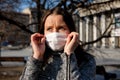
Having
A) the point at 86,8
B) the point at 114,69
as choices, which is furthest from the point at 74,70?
the point at 114,69

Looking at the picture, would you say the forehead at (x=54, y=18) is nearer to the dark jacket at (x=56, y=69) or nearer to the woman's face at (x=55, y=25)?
the woman's face at (x=55, y=25)

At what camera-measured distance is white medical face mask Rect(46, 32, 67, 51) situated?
1929 millimetres

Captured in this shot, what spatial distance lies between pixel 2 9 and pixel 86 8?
273 centimetres

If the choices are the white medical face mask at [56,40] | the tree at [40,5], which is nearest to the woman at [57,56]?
the white medical face mask at [56,40]

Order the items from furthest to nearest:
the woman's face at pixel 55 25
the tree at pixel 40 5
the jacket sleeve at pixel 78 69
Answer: the tree at pixel 40 5 < the woman's face at pixel 55 25 < the jacket sleeve at pixel 78 69

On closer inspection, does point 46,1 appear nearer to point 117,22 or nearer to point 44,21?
point 117,22

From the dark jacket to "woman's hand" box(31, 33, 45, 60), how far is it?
4cm

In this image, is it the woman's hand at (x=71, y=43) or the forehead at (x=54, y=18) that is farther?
the forehead at (x=54, y=18)

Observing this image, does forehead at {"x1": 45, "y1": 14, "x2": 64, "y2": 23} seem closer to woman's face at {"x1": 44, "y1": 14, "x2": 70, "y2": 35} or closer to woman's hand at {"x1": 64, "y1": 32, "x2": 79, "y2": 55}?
woman's face at {"x1": 44, "y1": 14, "x2": 70, "y2": 35}

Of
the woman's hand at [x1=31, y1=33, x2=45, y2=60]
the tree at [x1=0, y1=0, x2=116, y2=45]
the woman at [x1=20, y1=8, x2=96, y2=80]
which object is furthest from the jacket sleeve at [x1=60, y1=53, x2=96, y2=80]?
the tree at [x1=0, y1=0, x2=116, y2=45]

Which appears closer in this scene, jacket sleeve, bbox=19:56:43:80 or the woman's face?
jacket sleeve, bbox=19:56:43:80

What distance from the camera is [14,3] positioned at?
10672 mm

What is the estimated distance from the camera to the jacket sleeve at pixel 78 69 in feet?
6.16

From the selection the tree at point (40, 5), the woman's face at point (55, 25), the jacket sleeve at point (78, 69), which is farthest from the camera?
the tree at point (40, 5)
